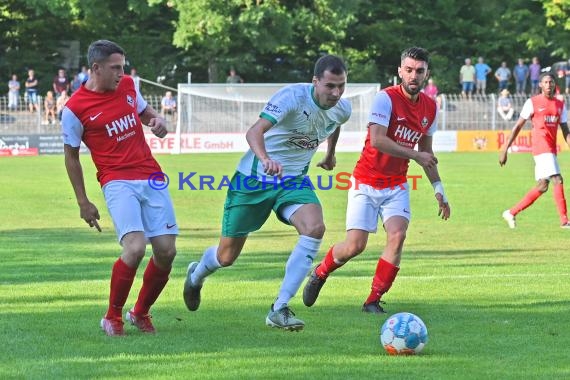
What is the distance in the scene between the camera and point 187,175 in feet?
87.0

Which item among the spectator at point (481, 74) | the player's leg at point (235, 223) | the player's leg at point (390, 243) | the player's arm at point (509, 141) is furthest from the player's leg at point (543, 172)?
the spectator at point (481, 74)

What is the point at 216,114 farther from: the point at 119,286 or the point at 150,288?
the point at 119,286

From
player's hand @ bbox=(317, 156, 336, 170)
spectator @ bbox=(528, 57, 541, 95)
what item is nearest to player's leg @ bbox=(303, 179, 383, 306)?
player's hand @ bbox=(317, 156, 336, 170)

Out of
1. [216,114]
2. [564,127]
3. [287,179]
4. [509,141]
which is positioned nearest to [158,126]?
[287,179]

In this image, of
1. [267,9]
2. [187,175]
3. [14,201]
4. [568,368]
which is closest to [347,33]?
[267,9]

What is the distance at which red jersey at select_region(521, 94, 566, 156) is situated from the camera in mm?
15906

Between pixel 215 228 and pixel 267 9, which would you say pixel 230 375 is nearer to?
pixel 215 228

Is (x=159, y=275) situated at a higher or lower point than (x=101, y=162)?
lower

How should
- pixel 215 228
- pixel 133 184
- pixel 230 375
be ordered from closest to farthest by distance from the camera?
pixel 230 375
pixel 133 184
pixel 215 228

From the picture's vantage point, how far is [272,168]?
A: 754 centimetres

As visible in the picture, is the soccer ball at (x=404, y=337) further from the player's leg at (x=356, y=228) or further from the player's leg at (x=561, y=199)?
the player's leg at (x=561, y=199)

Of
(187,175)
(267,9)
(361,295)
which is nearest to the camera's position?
(361,295)

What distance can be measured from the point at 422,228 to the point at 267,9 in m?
29.8

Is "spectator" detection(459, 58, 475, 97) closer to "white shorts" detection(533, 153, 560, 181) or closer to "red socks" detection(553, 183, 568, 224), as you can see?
"red socks" detection(553, 183, 568, 224)
